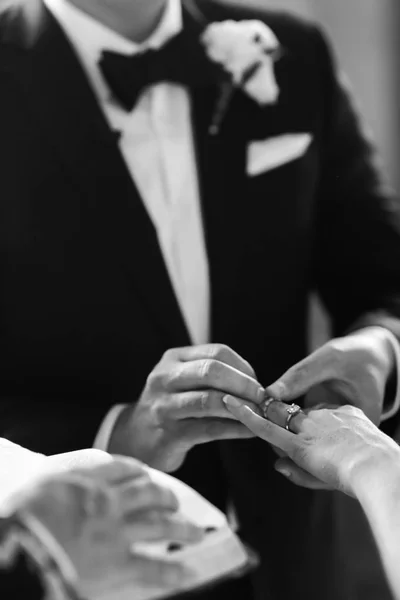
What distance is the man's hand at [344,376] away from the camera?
48cm

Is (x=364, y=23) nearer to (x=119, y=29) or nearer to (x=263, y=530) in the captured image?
(x=119, y=29)

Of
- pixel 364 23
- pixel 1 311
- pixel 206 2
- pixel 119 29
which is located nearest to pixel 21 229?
pixel 1 311

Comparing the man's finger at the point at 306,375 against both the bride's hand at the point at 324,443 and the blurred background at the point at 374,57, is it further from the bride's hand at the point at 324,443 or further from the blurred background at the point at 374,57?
the blurred background at the point at 374,57

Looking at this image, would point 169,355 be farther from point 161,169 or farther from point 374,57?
point 374,57

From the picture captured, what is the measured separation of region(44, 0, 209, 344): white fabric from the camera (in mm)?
556

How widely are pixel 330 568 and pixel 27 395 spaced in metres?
0.25

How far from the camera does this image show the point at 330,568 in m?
0.56

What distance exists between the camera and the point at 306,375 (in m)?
0.48

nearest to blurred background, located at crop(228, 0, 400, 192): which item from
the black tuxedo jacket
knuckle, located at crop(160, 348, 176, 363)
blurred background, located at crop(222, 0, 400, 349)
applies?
blurred background, located at crop(222, 0, 400, 349)

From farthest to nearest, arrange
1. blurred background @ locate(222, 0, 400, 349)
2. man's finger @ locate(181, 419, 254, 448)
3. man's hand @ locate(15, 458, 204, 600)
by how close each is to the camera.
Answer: blurred background @ locate(222, 0, 400, 349) → man's finger @ locate(181, 419, 254, 448) → man's hand @ locate(15, 458, 204, 600)

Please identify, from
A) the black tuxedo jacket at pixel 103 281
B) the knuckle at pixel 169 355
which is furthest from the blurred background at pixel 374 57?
the knuckle at pixel 169 355

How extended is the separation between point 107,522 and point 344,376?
196 millimetres

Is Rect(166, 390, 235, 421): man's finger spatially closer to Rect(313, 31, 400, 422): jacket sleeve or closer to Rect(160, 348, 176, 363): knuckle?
Rect(160, 348, 176, 363): knuckle

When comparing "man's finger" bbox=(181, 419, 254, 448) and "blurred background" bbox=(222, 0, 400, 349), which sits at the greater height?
"man's finger" bbox=(181, 419, 254, 448)
